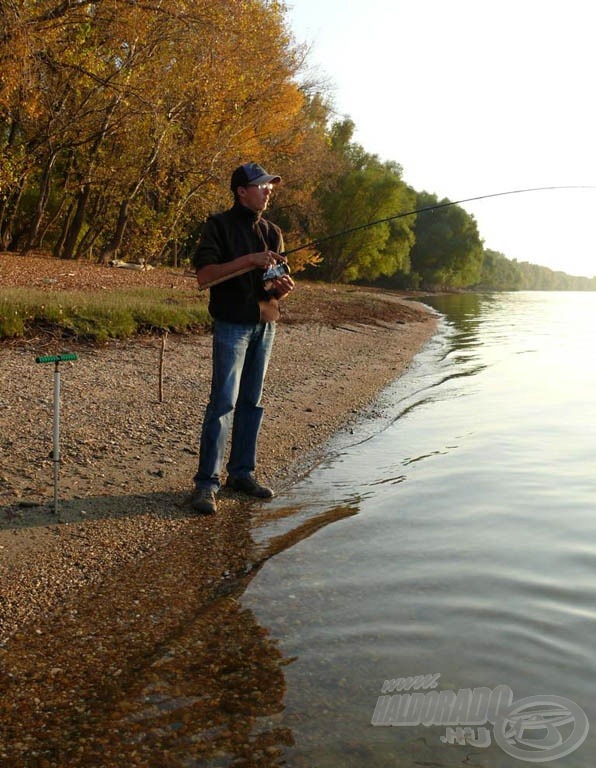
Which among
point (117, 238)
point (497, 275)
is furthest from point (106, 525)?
point (497, 275)

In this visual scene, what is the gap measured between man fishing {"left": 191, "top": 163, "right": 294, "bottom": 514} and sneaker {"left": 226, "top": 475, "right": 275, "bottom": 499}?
450 mm

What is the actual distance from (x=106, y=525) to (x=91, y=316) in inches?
304

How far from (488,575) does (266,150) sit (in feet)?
98.7

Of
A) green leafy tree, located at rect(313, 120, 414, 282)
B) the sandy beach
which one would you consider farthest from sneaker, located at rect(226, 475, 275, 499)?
green leafy tree, located at rect(313, 120, 414, 282)

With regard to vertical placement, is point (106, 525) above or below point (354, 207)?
below

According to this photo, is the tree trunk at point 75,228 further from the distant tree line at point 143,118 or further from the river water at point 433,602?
the river water at point 433,602

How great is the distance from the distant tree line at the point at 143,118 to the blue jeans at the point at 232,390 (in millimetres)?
11998

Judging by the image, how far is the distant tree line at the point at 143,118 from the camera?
18.5 meters

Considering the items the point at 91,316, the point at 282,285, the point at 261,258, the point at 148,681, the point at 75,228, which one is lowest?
the point at 148,681

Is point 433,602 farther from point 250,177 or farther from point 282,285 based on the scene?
point 250,177

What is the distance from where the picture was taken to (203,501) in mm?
6141

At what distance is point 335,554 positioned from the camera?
219 inches

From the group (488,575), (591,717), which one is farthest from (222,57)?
(591,717)

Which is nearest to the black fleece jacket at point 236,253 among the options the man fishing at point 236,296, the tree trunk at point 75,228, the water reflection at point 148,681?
the man fishing at point 236,296
